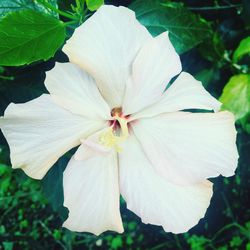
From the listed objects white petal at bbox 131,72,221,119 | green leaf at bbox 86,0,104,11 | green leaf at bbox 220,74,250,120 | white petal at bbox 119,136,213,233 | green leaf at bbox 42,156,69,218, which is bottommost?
green leaf at bbox 42,156,69,218

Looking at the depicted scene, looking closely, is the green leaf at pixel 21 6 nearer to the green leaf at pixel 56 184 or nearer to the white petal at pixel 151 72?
the white petal at pixel 151 72

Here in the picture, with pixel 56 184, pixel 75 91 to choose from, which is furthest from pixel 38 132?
pixel 56 184

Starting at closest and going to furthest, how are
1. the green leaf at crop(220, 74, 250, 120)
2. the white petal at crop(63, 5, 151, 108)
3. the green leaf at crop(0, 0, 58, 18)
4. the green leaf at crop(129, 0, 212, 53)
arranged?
the white petal at crop(63, 5, 151, 108) < the green leaf at crop(0, 0, 58, 18) < the green leaf at crop(129, 0, 212, 53) < the green leaf at crop(220, 74, 250, 120)

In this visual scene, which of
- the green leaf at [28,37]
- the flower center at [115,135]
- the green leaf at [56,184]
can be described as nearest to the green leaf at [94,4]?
the green leaf at [28,37]

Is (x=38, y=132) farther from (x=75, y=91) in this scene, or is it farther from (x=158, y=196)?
(x=158, y=196)

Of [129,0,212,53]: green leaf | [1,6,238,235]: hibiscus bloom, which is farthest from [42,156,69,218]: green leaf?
[129,0,212,53]: green leaf

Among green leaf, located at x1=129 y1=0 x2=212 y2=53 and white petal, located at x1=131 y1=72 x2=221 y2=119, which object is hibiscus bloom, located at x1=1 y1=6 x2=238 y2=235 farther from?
green leaf, located at x1=129 y1=0 x2=212 y2=53
